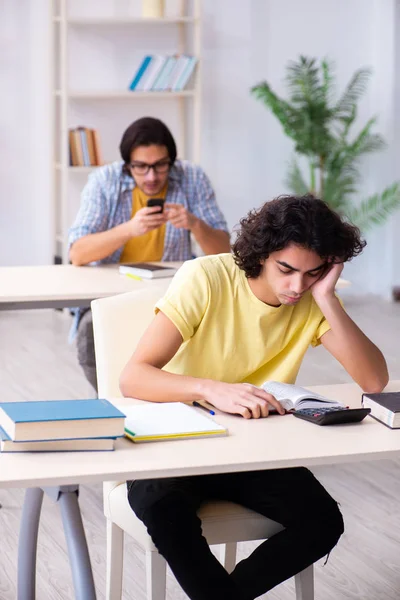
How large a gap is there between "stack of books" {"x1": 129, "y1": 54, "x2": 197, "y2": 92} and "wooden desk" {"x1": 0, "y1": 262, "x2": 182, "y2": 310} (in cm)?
272

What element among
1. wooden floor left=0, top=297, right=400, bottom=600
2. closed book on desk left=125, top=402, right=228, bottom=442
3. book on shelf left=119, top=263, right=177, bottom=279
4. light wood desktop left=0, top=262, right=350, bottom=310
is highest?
book on shelf left=119, top=263, right=177, bottom=279

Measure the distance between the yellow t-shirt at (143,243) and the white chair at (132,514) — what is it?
4.84 ft

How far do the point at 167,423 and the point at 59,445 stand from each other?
25 centimetres

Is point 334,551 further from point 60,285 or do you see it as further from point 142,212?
point 142,212

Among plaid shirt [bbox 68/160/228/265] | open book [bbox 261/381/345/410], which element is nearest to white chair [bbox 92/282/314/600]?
open book [bbox 261/381/345/410]

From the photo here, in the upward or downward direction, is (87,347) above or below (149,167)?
below

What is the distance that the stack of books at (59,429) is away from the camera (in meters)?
1.55

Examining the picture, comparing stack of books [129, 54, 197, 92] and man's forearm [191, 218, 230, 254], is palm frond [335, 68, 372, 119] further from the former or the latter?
man's forearm [191, 218, 230, 254]

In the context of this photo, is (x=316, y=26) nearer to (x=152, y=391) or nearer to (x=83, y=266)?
(x=83, y=266)

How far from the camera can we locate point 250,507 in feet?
6.18

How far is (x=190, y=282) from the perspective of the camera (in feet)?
6.84

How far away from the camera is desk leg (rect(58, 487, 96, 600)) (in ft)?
Result: 5.59

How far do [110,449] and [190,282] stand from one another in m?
0.59

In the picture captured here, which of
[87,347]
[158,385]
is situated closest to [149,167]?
[87,347]
